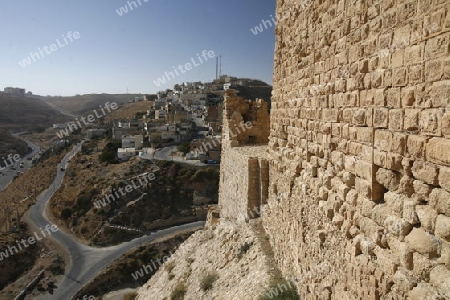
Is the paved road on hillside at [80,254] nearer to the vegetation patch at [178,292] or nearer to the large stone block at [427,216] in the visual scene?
the vegetation patch at [178,292]

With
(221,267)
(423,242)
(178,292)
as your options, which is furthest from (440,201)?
(178,292)

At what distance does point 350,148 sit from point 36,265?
2587 centimetres

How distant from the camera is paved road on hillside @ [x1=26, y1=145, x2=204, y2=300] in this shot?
2042 cm

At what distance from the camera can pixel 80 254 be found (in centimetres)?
2475

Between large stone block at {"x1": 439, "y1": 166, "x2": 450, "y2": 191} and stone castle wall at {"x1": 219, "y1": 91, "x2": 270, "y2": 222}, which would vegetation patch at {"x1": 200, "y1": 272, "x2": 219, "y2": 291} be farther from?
large stone block at {"x1": 439, "y1": 166, "x2": 450, "y2": 191}

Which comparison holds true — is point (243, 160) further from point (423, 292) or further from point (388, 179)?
point (423, 292)

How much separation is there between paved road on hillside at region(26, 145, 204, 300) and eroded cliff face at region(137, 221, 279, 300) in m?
13.1

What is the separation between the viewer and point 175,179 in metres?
33.4

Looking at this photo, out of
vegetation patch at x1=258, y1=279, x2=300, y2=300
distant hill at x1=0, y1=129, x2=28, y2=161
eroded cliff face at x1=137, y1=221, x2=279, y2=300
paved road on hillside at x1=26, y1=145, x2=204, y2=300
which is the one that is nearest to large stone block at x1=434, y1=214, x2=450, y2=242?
vegetation patch at x1=258, y1=279, x2=300, y2=300

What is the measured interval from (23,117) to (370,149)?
12261 centimetres

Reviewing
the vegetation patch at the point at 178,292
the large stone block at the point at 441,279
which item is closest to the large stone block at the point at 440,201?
the large stone block at the point at 441,279

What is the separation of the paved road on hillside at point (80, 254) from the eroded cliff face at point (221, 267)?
13.1m

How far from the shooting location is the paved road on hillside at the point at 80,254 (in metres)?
20.4

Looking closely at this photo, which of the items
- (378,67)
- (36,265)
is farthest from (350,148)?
(36,265)
